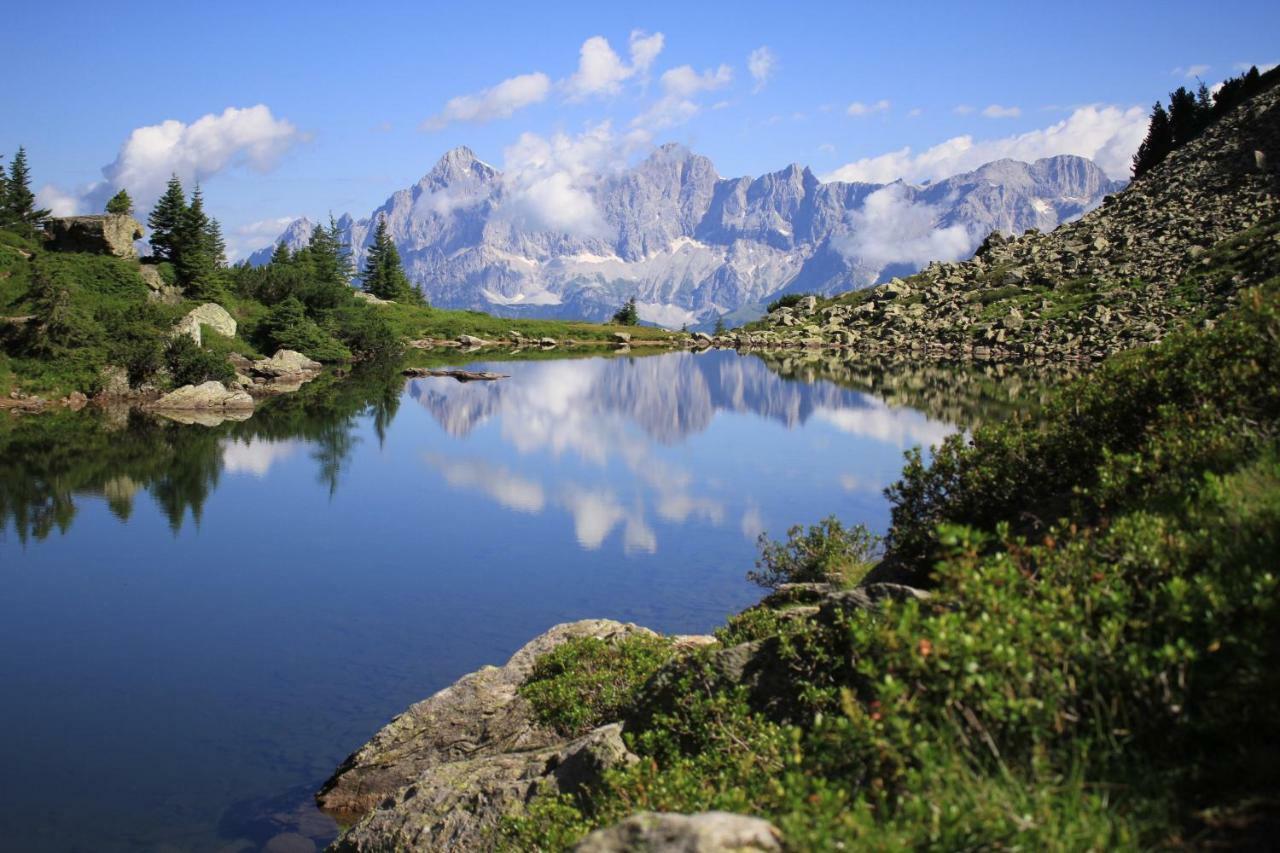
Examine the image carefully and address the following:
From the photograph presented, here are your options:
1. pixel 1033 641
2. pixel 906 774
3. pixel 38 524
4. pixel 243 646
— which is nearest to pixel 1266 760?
pixel 1033 641

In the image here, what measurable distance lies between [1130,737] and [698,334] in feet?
582

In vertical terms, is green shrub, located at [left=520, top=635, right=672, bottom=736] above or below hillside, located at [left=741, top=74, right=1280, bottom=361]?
below

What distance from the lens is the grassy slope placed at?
253 inches

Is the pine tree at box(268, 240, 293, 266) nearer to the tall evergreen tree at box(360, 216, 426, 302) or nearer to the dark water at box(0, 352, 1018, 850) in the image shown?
Answer: the tall evergreen tree at box(360, 216, 426, 302)

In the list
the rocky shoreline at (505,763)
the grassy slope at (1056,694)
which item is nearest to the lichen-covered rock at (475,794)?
the rocky shoreline at (505,763)

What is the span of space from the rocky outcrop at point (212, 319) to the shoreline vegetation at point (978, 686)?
7377 centimetres

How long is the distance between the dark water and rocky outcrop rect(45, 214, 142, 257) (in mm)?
38103

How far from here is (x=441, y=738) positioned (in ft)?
54.6

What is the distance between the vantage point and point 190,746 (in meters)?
18.7

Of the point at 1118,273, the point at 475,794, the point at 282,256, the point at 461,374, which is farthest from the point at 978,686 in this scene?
the point at 282,256

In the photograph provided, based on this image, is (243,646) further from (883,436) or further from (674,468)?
(883,436)

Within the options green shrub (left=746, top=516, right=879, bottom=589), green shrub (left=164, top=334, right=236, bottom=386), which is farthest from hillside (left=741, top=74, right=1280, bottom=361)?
green shrub (left=164, top=334, right=236, bottom=386)

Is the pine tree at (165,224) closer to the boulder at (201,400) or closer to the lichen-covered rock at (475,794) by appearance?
the boulder at (201,400)

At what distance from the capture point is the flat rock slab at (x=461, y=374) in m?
97.1
